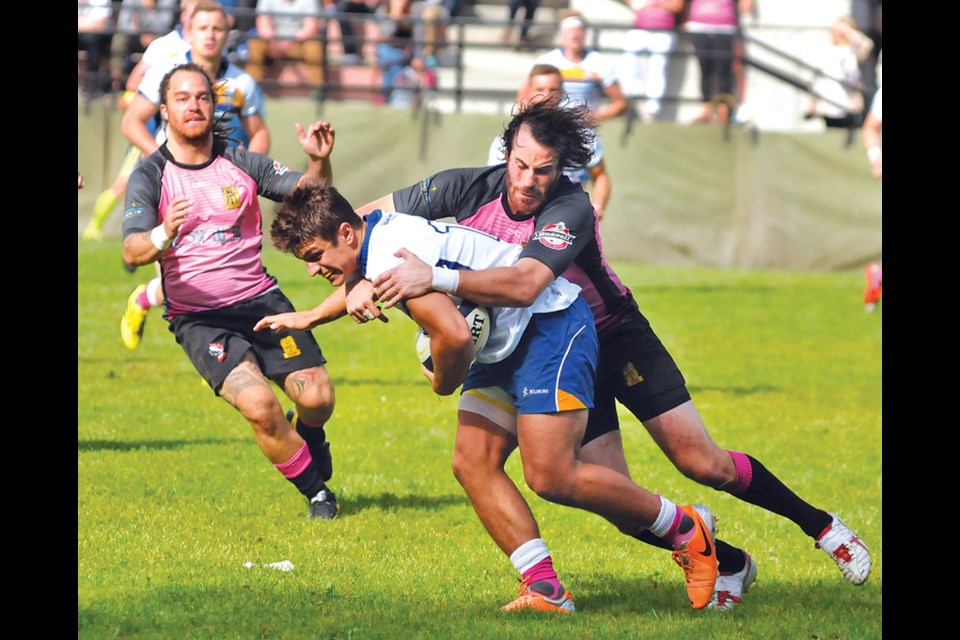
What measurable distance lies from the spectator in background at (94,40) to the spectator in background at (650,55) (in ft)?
23.4

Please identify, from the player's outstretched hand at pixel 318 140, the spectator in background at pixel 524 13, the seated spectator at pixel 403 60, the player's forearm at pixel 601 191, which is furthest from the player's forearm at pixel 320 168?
the spectator in background at pixel 524 13

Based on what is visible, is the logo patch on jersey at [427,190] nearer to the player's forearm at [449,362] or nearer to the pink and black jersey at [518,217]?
the pink and black jersey at [518,217]

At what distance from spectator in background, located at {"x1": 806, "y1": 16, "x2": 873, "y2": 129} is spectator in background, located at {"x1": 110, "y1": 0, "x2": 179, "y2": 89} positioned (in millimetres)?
9076

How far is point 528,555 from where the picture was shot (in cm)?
634

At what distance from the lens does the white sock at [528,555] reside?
20.8ft

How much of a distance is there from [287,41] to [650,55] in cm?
503

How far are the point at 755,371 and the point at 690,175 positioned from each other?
678 centimetres

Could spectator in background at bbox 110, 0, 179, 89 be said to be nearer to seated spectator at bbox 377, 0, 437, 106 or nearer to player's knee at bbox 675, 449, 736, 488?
seated spectator at bbox 377, 0, 437, 106

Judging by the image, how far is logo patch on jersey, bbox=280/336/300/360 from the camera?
8195mm

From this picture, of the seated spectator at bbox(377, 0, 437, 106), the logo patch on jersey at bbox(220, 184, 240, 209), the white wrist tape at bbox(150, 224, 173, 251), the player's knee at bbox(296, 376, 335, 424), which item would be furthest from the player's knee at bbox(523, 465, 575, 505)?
the seated spectator at bbox(377, 0, 437, 106)

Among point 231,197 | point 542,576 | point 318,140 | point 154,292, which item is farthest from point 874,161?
point 542,576

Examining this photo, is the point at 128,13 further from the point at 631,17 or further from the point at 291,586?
the point at 291,586

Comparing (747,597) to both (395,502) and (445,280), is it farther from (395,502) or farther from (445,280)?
(395,502)
